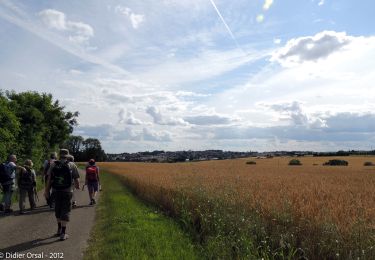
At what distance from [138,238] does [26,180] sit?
7.10 meters

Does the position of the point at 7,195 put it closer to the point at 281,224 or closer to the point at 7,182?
the point at 7,182

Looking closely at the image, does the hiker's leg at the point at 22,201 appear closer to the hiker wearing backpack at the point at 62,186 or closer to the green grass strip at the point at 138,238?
the green grass strip at the point at 138,238

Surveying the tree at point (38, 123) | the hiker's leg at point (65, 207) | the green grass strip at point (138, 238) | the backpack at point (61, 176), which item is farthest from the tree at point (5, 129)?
the hiker's leg at point (65, 207)

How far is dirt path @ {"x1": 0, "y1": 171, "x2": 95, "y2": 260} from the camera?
29.6 ft

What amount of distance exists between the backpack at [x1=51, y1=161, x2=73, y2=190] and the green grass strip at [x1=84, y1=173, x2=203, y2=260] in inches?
62.8

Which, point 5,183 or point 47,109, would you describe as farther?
point 47,109

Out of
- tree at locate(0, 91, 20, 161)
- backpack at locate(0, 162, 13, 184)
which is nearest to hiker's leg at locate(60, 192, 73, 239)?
backpack at locate(0, 162, 13, 184)

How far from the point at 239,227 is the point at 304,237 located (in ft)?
5.84

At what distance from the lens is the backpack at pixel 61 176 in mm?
10648

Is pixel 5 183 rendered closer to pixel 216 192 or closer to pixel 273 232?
pixel 216 192

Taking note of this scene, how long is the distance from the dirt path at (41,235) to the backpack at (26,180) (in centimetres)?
96

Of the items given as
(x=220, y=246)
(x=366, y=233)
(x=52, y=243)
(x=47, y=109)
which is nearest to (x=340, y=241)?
(x=366, y=233)

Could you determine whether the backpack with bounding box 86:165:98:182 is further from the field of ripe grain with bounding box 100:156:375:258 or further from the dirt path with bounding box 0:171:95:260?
the field of ripe grain with bounding box 100:156:375:258

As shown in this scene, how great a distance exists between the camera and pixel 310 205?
935 centimetres
